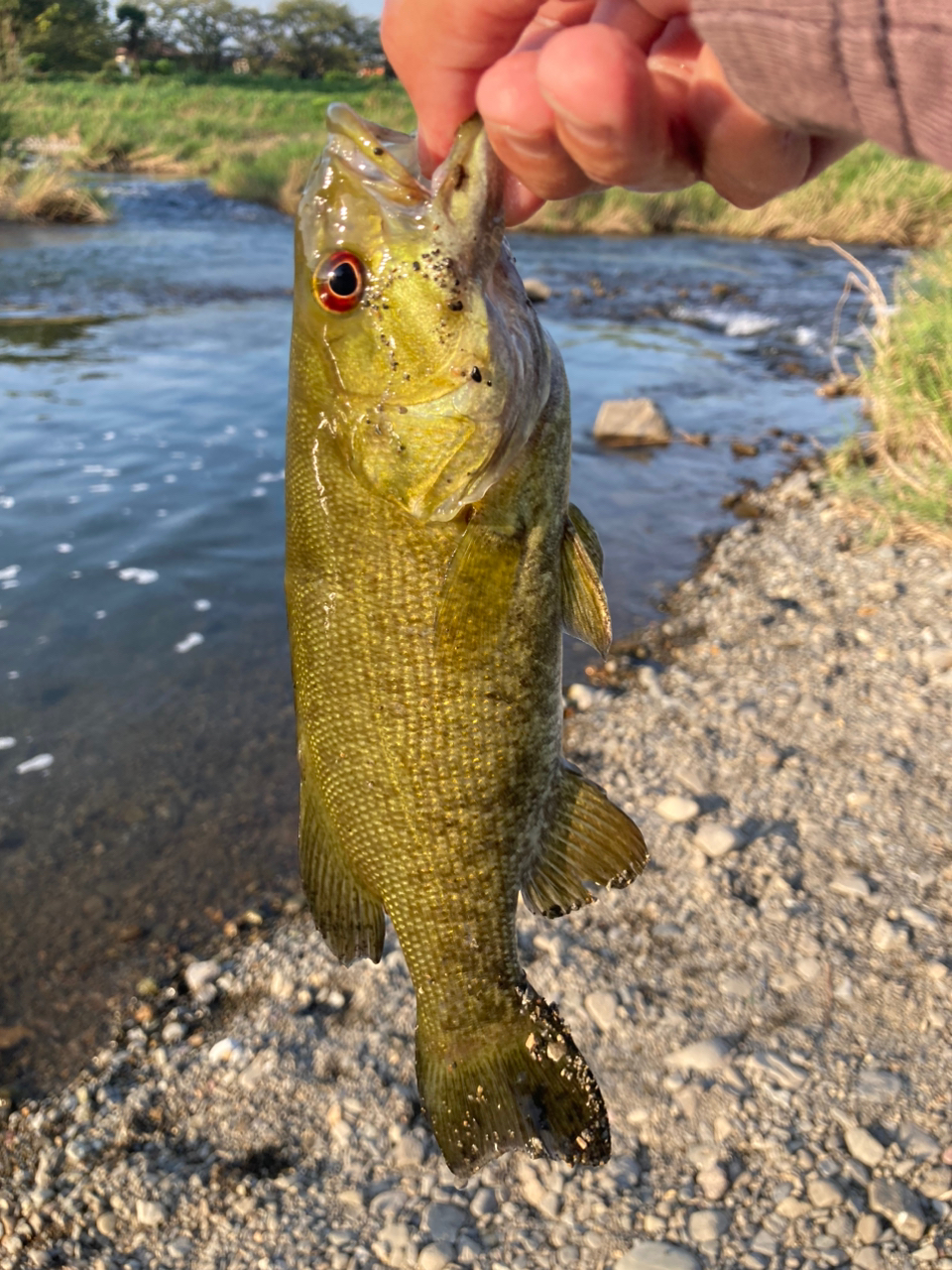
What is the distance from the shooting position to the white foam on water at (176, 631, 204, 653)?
22.3ft

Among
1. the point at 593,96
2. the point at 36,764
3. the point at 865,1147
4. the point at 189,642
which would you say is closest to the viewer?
the point at 593,96

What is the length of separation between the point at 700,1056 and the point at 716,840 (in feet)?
3.77

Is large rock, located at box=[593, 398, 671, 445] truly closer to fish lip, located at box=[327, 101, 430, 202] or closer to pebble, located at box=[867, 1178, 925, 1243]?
pebble, located at box=[867, 1178, 925, 1243]

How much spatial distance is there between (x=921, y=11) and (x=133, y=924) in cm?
459

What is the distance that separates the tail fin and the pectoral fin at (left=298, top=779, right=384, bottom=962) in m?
0.31

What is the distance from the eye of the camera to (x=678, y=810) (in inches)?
182

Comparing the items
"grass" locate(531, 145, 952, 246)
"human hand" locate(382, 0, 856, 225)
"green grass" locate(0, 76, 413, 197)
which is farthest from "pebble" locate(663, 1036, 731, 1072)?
"green grass" locate(0, 76, 413, 197)

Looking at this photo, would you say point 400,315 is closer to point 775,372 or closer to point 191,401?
point 191,401

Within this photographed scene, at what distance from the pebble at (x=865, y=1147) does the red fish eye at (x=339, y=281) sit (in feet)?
9.94

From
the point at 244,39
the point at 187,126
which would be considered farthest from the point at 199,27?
the point at 187,126

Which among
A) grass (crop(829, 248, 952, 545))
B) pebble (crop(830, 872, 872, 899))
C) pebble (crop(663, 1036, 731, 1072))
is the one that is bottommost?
pebble (crop(663, 1036, 731, 1072))

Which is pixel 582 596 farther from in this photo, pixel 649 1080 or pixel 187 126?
pixel 187 126

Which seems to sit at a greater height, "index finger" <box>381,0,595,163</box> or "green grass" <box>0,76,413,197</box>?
"index finger" <box>381,0,595,163</box>

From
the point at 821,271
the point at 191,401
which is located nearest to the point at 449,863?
the point at 191,401
